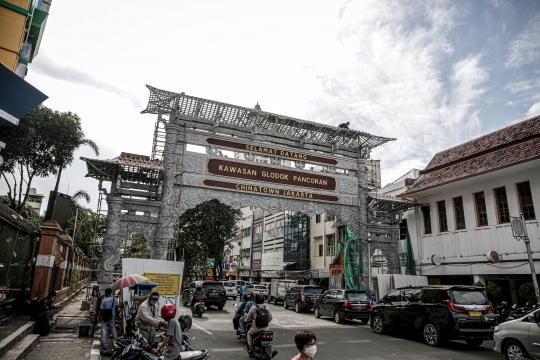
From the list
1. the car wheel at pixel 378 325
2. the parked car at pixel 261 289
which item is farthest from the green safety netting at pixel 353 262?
the parked car at pixel 261 289

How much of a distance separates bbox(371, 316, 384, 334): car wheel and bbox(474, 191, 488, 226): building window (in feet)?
27.7

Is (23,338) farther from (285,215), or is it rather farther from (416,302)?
(285,215)

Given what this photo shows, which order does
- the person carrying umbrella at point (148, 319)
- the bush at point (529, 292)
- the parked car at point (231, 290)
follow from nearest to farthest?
the person carrying umbrella at point (148, 319)
the bush at point (529, 292)
the parked car at point (231, 290)

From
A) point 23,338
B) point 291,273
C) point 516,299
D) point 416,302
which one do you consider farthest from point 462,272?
point 291,273

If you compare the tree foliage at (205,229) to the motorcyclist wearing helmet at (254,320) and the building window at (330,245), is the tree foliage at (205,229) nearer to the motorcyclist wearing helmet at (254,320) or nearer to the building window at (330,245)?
the building window at (330,245)

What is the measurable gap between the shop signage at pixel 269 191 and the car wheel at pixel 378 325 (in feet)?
20.8

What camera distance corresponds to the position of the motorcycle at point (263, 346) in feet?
23.5

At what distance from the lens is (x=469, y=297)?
9.70 meters

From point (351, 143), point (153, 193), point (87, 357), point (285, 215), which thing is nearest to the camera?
point (87, 357)

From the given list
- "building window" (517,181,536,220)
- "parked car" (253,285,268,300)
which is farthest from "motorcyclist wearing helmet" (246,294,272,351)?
"parked car" (253,285,268,300)

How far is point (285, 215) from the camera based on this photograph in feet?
126

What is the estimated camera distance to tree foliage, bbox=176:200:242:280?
28.7 meters

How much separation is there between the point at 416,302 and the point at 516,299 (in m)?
9.05

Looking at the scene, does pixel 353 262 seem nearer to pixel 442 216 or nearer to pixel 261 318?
pixel 442 216
